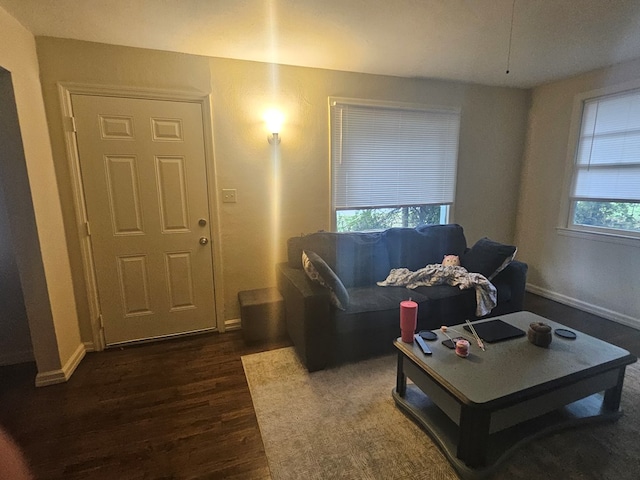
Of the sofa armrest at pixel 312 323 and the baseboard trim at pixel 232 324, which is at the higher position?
the sofa armrest at pixel 312 323

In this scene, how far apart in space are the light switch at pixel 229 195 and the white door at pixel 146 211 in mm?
166

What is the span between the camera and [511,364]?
1.70m

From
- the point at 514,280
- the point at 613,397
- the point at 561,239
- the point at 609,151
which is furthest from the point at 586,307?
A: the point at 613,397

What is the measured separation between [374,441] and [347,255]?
1.56 metres

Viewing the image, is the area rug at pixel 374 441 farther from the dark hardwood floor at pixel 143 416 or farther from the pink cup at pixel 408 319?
the pink cup at pixel 408 319

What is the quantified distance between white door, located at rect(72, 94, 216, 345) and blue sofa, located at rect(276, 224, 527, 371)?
87 centimetres

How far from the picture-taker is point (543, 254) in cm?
383

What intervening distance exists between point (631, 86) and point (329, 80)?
9.19 feet

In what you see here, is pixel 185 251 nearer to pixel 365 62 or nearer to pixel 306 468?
pixel 306 468

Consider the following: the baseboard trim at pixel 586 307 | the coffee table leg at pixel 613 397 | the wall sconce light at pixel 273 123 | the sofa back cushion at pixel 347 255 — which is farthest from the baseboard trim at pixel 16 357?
the baseboard trim at pixel 586 307

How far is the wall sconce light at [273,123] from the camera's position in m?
2.88

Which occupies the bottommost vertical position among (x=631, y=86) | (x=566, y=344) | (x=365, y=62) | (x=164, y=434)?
(x=164, y=434)

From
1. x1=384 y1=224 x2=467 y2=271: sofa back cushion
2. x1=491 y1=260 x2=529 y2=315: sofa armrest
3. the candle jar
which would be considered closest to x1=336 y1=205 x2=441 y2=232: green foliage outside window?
x1=384 y1=224 x2=467 y2=271: sofa back cushion

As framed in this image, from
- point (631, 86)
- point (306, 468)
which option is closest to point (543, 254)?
point (631, 86)
